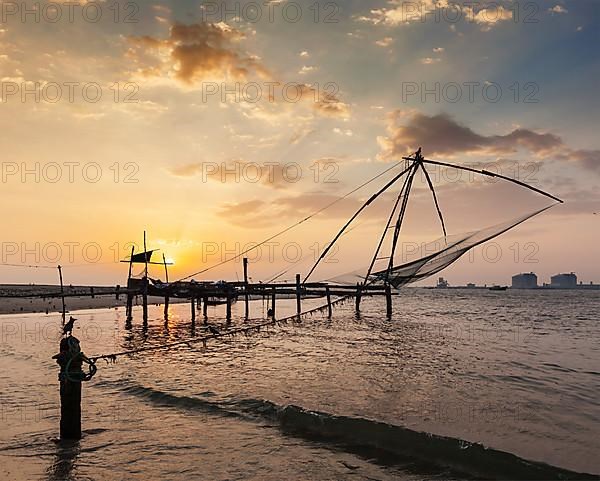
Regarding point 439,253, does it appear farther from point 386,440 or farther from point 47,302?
point 47,302

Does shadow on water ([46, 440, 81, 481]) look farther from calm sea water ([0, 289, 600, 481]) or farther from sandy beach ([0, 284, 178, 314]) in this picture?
sandy beach ([0, 284, 178, 314])

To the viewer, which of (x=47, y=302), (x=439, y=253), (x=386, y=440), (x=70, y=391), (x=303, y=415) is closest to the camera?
(x=70, y=391)

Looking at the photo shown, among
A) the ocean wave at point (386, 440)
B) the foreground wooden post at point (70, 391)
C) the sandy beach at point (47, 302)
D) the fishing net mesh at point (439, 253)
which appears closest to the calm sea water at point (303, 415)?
the ocean wave at point (386, 440)

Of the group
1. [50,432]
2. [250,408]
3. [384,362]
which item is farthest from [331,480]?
[384,362]

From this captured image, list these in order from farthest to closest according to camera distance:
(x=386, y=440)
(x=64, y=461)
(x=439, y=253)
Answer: (x=439, y=253) → (x=386, y=440) → (x=64, y=461)

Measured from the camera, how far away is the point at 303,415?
9.45 meters

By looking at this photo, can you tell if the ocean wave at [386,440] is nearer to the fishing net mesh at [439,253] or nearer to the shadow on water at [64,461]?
the shadow on water at [64,461]

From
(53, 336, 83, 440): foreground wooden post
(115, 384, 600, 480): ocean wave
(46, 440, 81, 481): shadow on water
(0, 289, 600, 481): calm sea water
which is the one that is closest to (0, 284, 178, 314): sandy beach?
(0, 289, 600, 481): calm sea water

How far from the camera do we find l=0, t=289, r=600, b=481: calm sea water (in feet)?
23.4

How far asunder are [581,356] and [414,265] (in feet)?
27.0

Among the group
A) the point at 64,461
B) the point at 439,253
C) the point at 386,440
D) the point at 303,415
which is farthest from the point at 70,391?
the point at 439,253

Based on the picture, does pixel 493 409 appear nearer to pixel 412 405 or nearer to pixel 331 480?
pixel 412 405

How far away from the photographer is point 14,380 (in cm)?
1289

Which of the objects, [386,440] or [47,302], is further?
[47,302]
